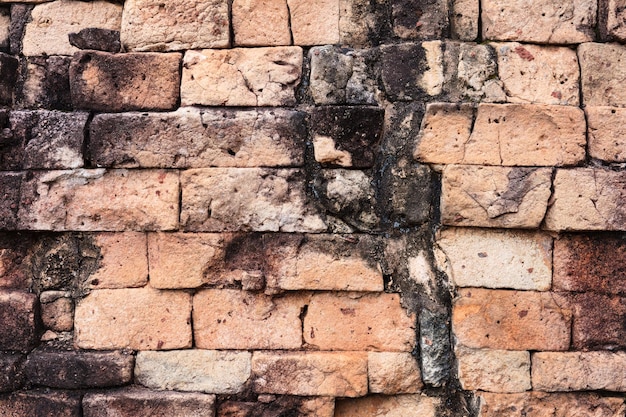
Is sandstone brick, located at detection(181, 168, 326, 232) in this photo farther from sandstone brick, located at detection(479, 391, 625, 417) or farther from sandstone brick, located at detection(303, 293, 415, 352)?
sandstone brick, located at detection(479, 391, 625, 417)

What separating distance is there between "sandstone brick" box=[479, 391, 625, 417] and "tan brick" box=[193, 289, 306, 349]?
3.86 ft

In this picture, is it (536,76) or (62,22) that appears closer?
(536,76)

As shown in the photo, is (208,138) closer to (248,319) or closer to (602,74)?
(248,319)

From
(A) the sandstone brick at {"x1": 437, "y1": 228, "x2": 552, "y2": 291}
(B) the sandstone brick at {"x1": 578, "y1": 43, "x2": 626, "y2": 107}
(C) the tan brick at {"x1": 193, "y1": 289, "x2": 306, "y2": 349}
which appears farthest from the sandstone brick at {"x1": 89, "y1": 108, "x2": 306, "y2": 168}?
(B) the sandstone brick at {"x1": 578, "y1": 43, "x2": 626, "y2": 107}

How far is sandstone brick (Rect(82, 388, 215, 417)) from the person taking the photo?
322cm

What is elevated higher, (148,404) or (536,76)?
(536,76)

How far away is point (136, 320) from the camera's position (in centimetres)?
329

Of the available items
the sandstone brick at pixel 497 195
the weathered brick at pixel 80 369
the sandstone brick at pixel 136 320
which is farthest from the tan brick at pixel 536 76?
the weathered brick at pixel 80 369

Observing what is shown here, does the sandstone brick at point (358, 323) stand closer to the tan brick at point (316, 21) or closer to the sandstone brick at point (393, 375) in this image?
the sandstone brick at point (393, 375)

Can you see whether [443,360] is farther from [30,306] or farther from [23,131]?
[23,131]

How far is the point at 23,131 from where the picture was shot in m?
3.28

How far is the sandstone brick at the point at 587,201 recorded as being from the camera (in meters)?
3.08

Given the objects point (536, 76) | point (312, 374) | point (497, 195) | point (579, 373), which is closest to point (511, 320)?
point (579, 373)

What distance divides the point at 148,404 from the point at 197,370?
0.34m
